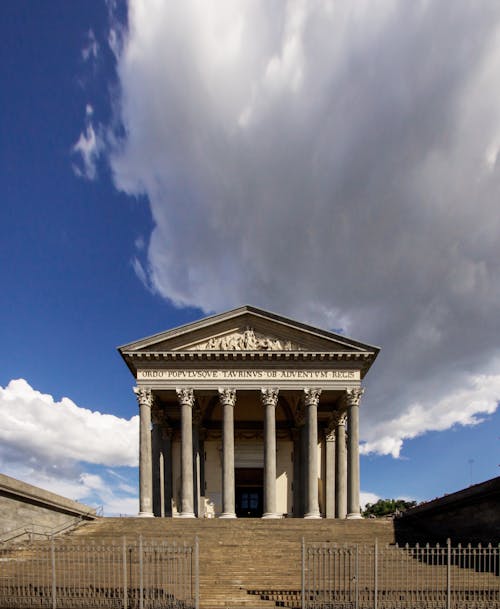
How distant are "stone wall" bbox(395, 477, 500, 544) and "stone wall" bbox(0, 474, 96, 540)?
15.9 meters

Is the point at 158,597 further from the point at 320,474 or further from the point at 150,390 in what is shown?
the point at 320,474

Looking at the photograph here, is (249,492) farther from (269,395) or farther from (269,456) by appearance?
(269,395)

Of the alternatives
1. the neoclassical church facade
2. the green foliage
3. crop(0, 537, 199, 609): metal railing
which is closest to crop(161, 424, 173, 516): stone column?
the neoclassical church facade

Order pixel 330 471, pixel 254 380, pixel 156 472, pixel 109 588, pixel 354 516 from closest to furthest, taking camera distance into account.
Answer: pixel 109 588
pixel 354 516
pixel 254 380
pixel 156 472
pixel 330 471

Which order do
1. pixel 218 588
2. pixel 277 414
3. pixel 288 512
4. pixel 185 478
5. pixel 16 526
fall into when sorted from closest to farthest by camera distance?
pixel 218 588 → pixel 16 526 → pixel 185 478 → pixel 288 512 → pixel 277 414

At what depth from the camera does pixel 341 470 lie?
33.3 meters

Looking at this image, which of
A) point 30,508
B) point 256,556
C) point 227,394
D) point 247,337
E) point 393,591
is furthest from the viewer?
point 247,337

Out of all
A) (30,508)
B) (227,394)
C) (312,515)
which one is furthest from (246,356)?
(30,508)

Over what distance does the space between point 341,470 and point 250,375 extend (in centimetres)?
843

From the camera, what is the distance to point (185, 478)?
3038 cm

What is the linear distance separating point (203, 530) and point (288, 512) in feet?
42.3

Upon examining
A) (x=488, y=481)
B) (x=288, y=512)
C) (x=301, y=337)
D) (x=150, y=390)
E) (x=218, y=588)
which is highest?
(x=301, y=337)

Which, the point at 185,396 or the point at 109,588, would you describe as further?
the point at 185,396

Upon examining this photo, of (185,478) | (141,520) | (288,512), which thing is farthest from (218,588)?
(288,512)
